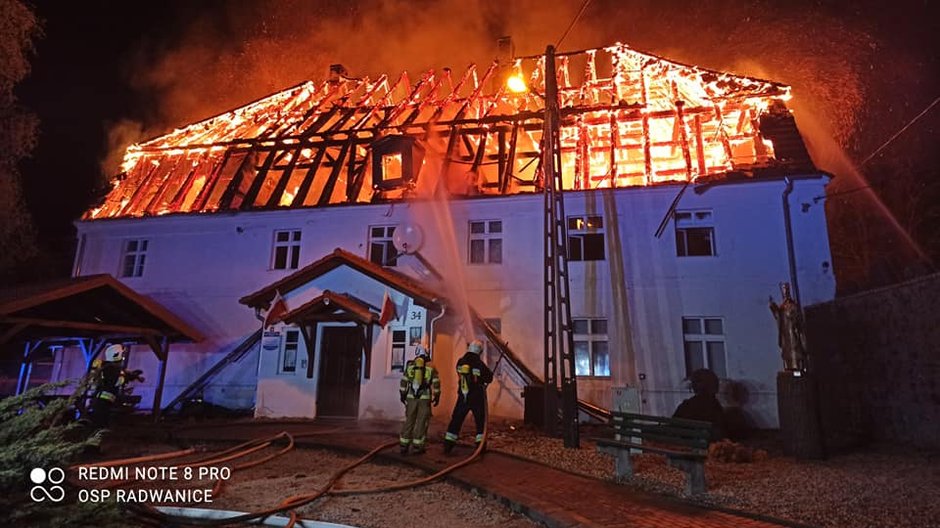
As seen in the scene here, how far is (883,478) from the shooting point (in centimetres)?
638

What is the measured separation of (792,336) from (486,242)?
25.5 feet

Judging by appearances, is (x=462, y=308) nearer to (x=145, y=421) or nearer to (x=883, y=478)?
(x=145, y=421)

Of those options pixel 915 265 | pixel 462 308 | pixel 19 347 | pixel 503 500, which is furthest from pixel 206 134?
pixel 915 265

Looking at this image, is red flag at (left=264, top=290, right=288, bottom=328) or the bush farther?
red flag at (left=264, top=290, right=288, bottom=328)

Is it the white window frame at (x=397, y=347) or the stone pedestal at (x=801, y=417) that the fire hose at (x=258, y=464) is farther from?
the stone pedestal at (x=801, y=417)

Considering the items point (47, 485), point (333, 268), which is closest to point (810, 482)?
point (47, 485)

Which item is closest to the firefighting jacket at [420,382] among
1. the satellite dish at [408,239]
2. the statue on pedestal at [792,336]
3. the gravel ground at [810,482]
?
the gravel ground at [810,482]

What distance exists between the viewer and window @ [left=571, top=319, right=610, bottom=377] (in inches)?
500

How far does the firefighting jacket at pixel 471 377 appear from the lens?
27.1 ft

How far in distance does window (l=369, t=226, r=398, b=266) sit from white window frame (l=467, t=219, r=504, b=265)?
2206 mm

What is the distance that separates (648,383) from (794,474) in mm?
5481

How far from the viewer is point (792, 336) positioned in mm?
8234

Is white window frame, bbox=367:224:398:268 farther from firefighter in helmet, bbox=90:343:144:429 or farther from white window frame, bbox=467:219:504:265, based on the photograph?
firefighter in helmet, bbox=90:343:144:429

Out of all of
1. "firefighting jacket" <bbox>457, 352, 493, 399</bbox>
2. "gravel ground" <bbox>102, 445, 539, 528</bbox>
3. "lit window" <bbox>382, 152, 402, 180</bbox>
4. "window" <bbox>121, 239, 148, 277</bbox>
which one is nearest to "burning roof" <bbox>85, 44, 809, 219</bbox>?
"lit window" <bbox>382, 152, 402, 180</bbox>
